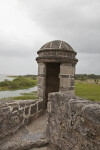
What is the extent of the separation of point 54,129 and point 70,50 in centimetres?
273

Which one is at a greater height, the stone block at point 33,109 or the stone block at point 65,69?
the stone block at point 65,69

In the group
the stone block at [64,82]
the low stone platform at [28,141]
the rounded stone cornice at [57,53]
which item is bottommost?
the low stone platform at [28,141]

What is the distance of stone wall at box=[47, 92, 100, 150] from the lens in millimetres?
1620

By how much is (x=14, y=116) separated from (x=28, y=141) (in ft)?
A: 2.07

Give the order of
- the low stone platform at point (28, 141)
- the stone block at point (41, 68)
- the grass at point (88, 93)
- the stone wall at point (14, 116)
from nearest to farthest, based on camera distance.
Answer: the low stone platform at point (28, 141) → the stone wall at point (14, 116) → the stone block at point (41, 68) → the grass at point (88, 93)

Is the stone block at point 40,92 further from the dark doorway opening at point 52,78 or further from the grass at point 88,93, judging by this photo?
the grass at point 88,93

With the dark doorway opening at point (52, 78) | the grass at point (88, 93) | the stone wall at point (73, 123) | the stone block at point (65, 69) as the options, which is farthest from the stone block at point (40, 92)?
the grass at point (88, 93)

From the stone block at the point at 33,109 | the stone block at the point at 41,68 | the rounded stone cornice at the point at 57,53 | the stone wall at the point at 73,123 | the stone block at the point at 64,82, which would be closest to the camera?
the stone wall at the point at 73,123

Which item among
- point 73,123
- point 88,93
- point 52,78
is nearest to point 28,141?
point 73,123

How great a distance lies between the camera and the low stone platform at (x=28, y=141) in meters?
2.70

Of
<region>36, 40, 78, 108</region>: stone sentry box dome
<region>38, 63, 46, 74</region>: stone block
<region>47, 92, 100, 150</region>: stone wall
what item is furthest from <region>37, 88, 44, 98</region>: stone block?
<region>47, 92, 100, 150</region>: stone wall

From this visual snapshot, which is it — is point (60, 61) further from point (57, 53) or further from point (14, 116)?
point (14, 116)

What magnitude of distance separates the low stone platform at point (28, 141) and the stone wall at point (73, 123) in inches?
8.7

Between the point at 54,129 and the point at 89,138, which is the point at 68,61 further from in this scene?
the point at 89,138
